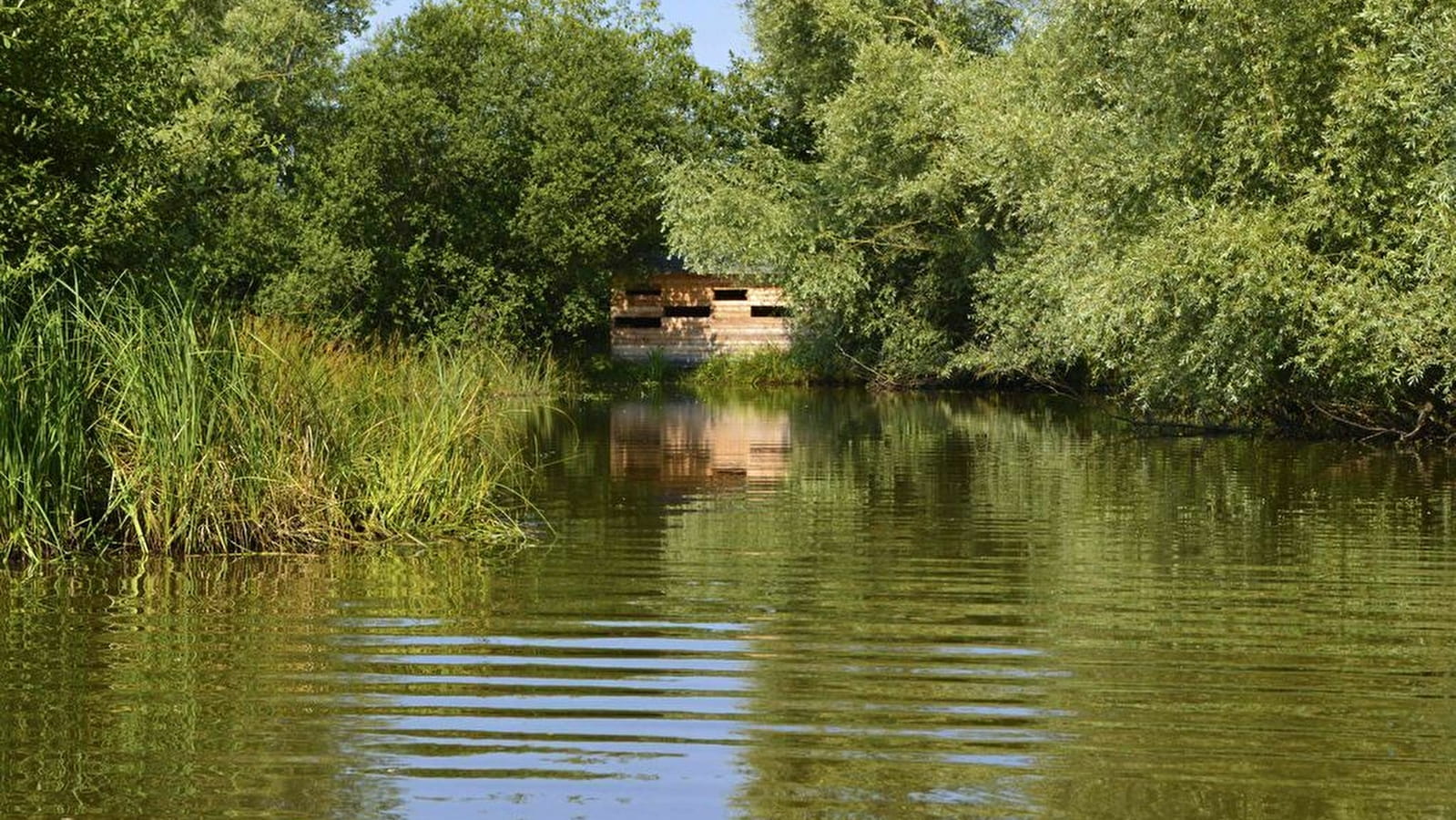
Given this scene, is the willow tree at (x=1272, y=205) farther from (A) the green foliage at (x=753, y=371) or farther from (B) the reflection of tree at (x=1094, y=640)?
(A) the green foliage at (x=753, y=371)

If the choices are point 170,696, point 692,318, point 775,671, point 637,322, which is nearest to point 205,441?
point 170,696

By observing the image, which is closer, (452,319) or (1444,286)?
(1444,286)

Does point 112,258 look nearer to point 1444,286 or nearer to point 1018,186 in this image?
point 1444,286

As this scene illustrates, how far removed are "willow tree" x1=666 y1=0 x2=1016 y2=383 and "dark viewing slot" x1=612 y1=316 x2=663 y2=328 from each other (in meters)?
8.06

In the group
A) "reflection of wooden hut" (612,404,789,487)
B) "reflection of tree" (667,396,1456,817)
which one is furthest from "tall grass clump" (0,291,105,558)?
"reflection of wooden hut" (612,404,789,487)

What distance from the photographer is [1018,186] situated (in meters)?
26.4

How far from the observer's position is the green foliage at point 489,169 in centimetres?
4125

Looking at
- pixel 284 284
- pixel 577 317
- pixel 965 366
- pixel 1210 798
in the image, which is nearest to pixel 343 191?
pixel 284 284

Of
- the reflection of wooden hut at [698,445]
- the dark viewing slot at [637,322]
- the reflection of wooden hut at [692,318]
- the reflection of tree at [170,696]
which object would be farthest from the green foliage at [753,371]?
the reflection of tree at [170,696]

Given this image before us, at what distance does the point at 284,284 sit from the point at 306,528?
2687cm

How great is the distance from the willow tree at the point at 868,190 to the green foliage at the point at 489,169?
333 cm

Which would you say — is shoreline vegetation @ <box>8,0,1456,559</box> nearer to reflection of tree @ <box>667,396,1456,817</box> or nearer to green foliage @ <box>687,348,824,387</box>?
green foliage @ <box>687,348,824,387</box>

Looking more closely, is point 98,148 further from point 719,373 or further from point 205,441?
point 719,373

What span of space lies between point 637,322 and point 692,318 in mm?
A: 1539
